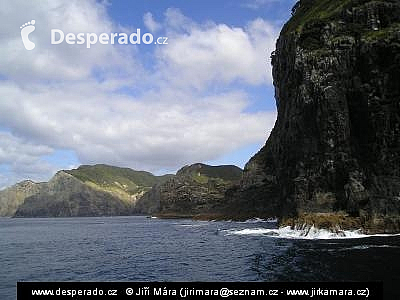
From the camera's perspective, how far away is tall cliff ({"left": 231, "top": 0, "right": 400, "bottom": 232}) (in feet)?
282

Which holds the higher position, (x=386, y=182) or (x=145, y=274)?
(x=386, y=182)

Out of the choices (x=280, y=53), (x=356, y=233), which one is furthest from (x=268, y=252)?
(x=280, y=53)

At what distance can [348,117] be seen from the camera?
94062 millimetres

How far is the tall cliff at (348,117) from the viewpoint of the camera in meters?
85.9

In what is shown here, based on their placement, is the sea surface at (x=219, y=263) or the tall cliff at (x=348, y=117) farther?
the tall cliff at (x=348, y=117)

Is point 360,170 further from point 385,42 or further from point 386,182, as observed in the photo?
point 385,42

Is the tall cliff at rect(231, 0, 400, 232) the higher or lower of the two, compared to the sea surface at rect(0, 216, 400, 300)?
higher

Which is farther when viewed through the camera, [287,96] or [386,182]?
[287,96]

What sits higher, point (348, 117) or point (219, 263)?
point (348, 117)

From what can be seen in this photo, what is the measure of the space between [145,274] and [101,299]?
1899 cm

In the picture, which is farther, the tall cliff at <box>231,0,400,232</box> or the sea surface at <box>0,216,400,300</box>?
the tall cliff at <box>231,0,400,232</box>

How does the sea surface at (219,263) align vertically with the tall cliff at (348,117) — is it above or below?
below

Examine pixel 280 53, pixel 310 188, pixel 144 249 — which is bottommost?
pixel 144 249

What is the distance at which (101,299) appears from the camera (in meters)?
28.5
